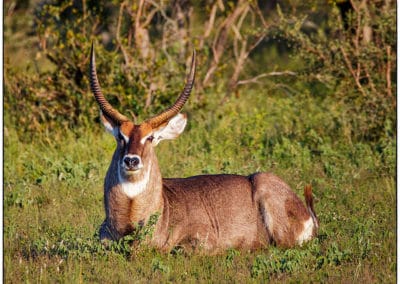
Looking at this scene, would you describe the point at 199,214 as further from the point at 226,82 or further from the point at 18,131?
the point at 226,82

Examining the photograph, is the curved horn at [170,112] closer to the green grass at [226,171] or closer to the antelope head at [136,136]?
the antelope head at [136,136]

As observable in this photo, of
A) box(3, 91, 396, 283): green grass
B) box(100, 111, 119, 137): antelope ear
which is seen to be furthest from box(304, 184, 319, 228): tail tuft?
box(100, 111, 119, 137): antelope ear

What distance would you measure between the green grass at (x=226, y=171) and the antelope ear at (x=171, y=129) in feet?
2.68

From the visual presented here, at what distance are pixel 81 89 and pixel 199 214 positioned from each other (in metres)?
3.90

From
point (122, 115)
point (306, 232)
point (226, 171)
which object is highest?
point (122, 115)

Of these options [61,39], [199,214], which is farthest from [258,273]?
[61,39]

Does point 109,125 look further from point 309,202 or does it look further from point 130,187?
point 309,202

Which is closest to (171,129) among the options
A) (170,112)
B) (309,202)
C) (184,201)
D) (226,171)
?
(170,112)

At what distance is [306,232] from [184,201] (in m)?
A: 0.95

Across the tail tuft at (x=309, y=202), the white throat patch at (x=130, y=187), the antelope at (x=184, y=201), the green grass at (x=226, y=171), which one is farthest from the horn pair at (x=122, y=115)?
the tail tuft at (x=309, y=202)

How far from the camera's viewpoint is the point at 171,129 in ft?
21.1

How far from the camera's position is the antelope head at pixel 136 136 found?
5906 mm

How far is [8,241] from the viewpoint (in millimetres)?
6586

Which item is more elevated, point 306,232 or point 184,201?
point 184,201
